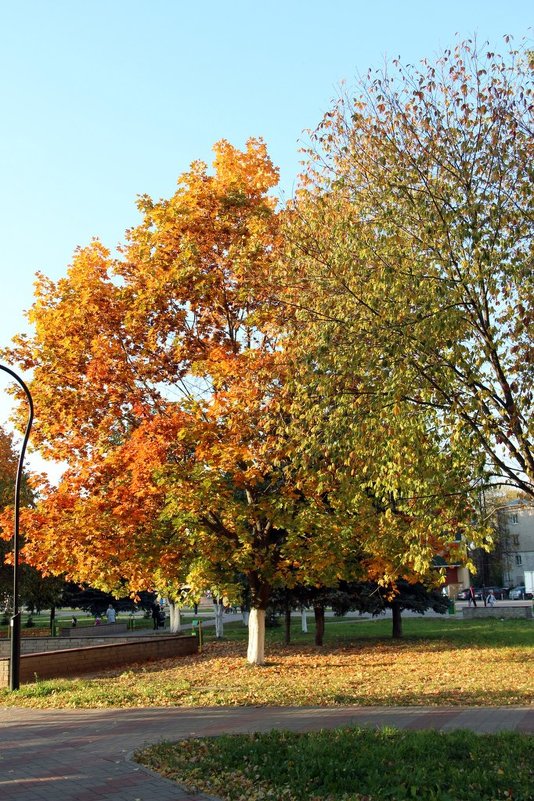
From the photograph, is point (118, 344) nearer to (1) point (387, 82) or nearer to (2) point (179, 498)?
(2) point (179, 498)

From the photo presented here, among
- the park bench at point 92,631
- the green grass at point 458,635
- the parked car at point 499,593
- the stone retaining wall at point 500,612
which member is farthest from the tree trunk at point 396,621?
the parked car at point 499,593

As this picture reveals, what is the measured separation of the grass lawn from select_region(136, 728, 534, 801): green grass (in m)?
3.36

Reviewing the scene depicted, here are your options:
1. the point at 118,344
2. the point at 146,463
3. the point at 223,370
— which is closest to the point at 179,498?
the point at 146,463

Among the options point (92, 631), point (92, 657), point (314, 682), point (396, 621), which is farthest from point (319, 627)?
point (92, 631)

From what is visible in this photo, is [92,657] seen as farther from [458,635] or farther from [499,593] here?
[499,593]

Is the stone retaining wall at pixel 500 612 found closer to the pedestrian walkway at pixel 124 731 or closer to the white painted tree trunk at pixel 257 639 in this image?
the white painted tree trunk at pixel 257 639

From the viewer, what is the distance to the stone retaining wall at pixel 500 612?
3859cm

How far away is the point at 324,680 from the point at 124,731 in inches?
239

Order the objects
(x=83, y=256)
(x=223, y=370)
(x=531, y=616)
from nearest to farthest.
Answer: (x=223, y=370) → (x=83, y=256) → (x=531, y=616)

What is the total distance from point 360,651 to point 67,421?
1224cm

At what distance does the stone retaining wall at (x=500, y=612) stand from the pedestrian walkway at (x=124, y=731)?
98.9 ft

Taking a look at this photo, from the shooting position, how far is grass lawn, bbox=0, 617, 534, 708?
12414mm

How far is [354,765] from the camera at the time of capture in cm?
729

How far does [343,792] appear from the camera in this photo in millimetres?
6715
